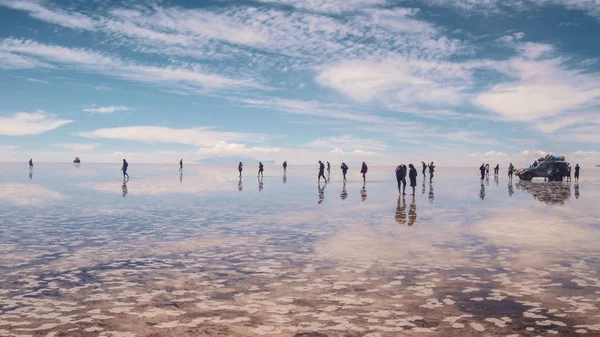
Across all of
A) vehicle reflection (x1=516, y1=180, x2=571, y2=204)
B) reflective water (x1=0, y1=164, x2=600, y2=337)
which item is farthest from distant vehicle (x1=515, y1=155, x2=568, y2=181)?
reflective water (x1=0, y1=164, x2=600, y2=337)

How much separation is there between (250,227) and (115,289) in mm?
7798

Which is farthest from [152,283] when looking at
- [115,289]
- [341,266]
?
[341,266]

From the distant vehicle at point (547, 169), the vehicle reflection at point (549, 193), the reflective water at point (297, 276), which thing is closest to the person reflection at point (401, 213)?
the reflective water at point (297, 276)

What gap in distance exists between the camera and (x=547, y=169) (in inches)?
2211

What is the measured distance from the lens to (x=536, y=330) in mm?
6039

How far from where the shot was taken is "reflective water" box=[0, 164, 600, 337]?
6.33m

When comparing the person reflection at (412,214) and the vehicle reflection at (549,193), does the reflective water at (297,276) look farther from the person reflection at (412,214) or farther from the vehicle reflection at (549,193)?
the vehicle reflection at (549,193)

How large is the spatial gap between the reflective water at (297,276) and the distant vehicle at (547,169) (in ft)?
141

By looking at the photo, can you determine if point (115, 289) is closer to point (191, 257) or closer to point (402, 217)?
point (191, 257)

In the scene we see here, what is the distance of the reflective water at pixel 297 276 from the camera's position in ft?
20.8

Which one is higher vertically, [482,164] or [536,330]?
[482,164]

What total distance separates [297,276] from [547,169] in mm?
57310

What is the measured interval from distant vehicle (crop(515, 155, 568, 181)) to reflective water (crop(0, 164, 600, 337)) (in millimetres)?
42913

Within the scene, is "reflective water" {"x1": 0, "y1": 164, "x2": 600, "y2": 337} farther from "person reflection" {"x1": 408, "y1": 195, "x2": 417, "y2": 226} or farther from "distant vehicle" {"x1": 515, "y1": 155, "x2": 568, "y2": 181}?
"distant vehicle" {"x1": 515, "y1": 155, "x2": 568, "y2": 181}
